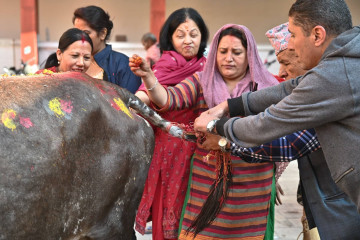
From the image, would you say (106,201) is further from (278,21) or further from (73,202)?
(278,21)

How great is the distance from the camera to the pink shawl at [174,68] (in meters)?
3.32

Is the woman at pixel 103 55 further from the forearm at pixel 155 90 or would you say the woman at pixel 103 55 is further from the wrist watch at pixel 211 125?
the wrist watch at pixel 211 125

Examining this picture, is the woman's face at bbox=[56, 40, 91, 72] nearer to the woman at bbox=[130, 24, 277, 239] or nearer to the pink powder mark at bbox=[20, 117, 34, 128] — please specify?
the woman at bbox=[130, 24, 277, 239]

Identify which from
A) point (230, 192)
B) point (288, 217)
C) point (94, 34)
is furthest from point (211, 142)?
point (288, 217)

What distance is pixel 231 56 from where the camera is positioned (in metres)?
3.02

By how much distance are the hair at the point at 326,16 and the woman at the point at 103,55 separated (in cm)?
182

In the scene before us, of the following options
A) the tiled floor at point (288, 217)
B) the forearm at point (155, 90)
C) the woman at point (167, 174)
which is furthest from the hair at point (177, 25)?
the tiled floor at point (288, 217)

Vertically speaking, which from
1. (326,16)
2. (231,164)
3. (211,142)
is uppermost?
(326,16)

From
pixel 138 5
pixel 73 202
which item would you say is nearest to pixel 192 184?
pixel 73 202

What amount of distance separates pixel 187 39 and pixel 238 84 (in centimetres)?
63

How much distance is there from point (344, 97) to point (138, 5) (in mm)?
11713

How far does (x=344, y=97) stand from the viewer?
1.99 m

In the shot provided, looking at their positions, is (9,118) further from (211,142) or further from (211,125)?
(211,142)

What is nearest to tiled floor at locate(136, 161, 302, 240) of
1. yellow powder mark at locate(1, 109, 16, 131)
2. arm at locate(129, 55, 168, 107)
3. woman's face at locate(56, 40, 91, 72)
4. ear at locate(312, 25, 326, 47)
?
woman's face at locate(56, 40, 91, 72)
